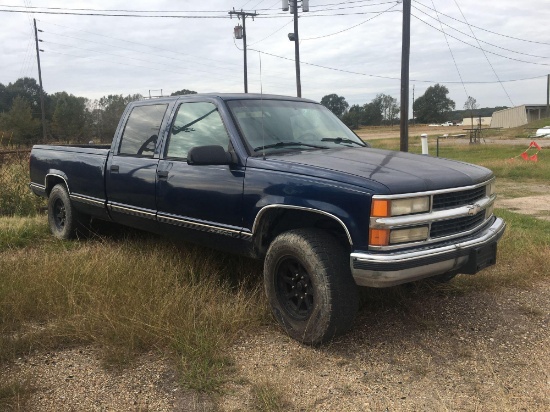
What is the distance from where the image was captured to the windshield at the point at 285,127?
166 inches

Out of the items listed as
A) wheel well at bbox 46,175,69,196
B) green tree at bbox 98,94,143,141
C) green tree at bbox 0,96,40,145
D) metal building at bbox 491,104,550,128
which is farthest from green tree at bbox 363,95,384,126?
wheel well at bbox 46,175,69,196

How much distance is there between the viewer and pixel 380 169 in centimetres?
352

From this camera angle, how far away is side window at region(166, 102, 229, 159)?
4371 millimetres

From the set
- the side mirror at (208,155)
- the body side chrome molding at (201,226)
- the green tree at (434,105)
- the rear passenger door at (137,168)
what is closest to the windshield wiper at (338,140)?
the side mirror at (208,155)

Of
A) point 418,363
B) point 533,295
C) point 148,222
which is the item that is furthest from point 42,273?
point 533,295

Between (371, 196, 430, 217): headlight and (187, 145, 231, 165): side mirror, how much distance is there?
131 cm

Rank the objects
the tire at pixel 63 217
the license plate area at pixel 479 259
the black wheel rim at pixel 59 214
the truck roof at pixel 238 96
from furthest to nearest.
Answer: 1. the black wheel rim at pixel 59 214
2. the tire at pixel 63 217
3. the truck roof at pixel 238 96
4. the license plate area at pixel 479 259

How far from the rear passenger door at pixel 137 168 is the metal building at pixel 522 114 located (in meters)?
82.7

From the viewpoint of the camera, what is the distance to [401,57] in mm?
13062

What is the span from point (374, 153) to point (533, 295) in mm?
1953

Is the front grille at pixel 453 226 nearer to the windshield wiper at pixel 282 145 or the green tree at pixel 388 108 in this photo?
the windshield wiper at pixel 282 145

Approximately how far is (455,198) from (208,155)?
1802 millimetres

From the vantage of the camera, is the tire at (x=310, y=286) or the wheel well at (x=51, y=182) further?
the wheel well at (x=51, y=182)

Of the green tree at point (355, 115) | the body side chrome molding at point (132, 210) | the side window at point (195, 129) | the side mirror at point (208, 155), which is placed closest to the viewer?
the side mirror at point (208, 155)
